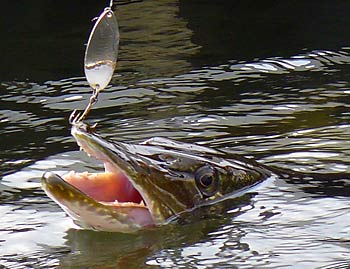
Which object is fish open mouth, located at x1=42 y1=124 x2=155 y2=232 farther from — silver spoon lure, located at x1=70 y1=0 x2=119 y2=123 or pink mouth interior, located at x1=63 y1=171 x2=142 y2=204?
silver spoon lure, located at x1=70 y1=0 x2=119 y2=123

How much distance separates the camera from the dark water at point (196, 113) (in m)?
4.64

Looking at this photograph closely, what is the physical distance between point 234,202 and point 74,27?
5275 millimetres

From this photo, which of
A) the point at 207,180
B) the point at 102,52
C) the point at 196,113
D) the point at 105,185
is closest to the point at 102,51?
the point at 102,52

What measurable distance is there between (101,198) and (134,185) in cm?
19

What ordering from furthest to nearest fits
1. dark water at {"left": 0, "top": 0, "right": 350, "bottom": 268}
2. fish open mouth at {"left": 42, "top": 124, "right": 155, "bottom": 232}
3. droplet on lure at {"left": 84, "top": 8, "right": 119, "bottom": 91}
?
1. droplet on lure at {"left": 84, "top": 8, "right": 119, "bottom": 91}
2. dark water at {"left": 0, "top": 0, "right": 350, "bottom": 268}
3. fish open mouth at {"left": 42, "top": 124, "right": 155, "bottom": 232}

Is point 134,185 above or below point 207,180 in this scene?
above

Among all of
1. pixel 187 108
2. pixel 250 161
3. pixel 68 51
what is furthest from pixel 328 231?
pixel 68 51

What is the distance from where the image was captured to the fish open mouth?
176 inches

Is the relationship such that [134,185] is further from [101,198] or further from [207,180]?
[207,180]

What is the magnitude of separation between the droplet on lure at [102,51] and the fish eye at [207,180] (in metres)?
Answer: 0.58

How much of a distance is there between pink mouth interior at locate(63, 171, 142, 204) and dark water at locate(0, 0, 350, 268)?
177 millimetres

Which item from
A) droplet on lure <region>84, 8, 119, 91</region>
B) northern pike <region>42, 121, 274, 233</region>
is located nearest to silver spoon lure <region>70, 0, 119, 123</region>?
droplet on lure <region>84, 8, 119, 91</region>

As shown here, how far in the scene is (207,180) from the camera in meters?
4.95

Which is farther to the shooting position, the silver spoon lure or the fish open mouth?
the silver spoon lure
